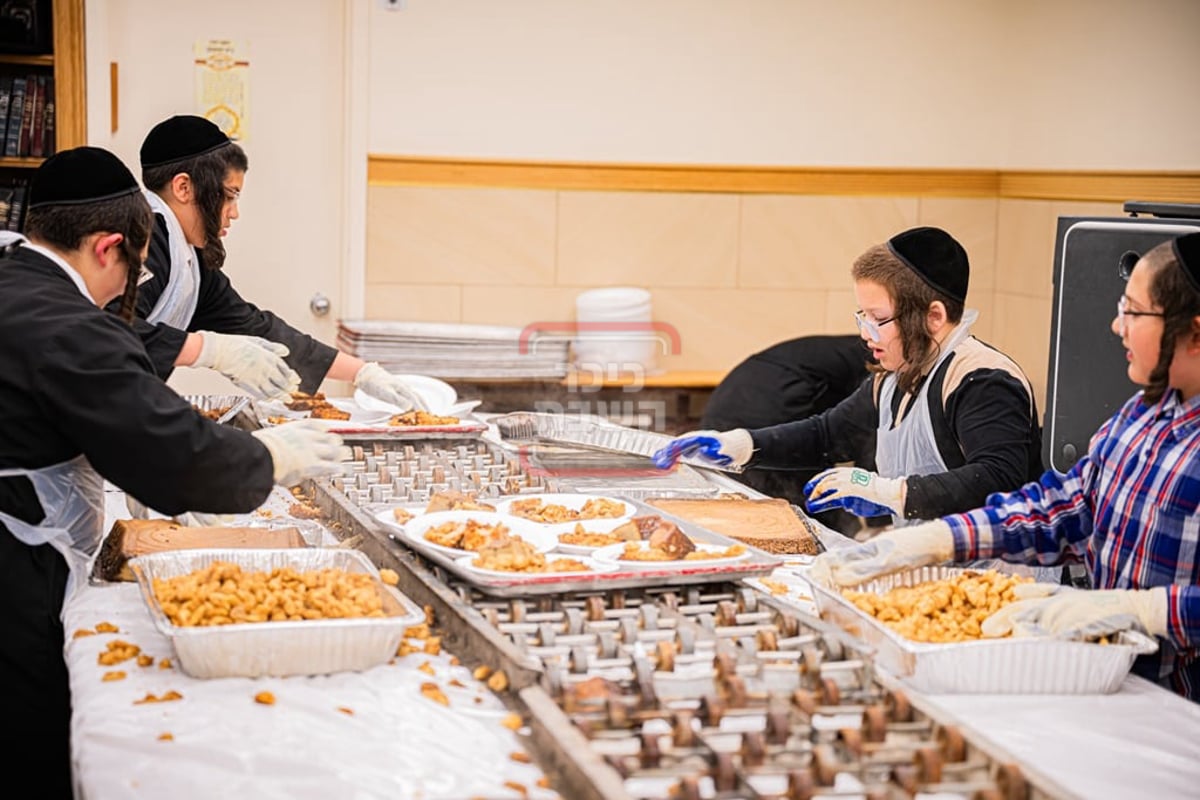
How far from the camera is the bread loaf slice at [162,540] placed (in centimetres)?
254

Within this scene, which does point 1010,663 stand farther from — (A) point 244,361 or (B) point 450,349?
(B) point 450,349

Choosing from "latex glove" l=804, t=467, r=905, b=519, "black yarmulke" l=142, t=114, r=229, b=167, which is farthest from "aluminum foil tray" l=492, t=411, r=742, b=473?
"black yarmulke" l=142, t=114, r=229, b=167

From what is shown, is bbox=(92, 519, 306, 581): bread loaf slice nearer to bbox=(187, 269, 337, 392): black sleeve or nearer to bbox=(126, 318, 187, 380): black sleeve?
bbox=(126, 318, 187, 380): black sleeve

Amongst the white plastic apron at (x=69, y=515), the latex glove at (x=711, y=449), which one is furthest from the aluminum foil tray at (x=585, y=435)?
the white plastic apron at (x=69, y=515)

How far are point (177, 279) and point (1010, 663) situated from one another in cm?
267

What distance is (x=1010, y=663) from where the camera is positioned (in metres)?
2.05

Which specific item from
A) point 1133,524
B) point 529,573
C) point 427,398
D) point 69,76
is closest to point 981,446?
point 1133,524

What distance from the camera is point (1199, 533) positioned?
2172 mm

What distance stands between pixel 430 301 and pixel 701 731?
398 centimetres

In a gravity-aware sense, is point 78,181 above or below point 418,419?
above

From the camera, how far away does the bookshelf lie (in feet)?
16.8

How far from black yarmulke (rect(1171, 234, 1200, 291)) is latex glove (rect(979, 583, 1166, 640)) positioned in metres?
0.49

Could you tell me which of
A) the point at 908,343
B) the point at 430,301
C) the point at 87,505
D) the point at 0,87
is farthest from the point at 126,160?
the point at 908,343

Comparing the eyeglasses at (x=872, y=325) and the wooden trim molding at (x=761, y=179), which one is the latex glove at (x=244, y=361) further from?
the wooden trim molding at (x=761, y=179)
